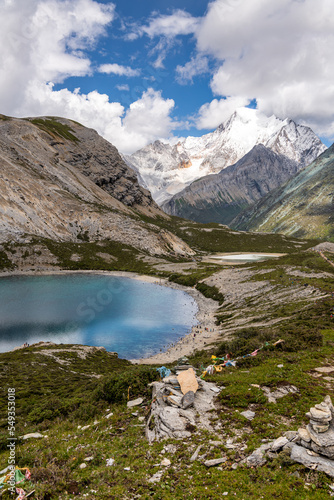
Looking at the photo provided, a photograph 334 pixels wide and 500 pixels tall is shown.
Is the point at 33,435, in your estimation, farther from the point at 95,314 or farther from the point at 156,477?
the point at 95,314

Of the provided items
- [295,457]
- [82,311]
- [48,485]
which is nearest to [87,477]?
[48,485]

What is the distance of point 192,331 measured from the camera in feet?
204

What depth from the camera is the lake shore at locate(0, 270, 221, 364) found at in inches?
1862

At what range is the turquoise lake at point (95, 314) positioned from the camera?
2221 inches

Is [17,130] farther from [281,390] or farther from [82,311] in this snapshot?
[281,390]

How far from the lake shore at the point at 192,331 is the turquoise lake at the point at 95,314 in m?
2.23

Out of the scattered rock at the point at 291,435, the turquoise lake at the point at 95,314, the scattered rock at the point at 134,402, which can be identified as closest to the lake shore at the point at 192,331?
the turquoise lake at the point at 95,314

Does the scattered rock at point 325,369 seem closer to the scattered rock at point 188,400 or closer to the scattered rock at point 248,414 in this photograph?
the scattered rock at point 248,414

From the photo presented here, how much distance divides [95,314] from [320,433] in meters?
69.1

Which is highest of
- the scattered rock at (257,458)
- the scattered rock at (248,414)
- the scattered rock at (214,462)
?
the scattered rock at (257,458)

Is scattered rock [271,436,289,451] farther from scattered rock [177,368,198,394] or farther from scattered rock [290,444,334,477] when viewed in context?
scattered rock [177,368,198,394]

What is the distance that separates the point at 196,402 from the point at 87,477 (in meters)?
7.14

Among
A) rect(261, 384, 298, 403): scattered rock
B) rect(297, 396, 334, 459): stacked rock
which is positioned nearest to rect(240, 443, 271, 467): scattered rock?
rect(297, 396, 334, 459): stacked rock

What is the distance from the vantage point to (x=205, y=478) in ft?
36.2
